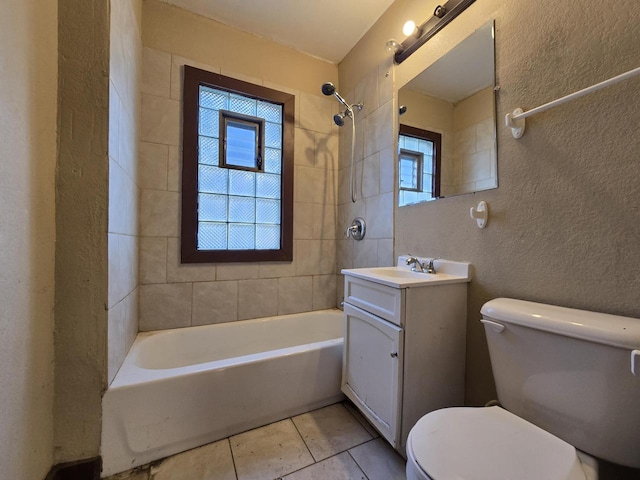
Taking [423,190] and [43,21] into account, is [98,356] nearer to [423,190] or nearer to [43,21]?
[43,21]

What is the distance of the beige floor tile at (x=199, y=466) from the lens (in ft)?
3.50

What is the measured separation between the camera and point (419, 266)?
4.73 feet

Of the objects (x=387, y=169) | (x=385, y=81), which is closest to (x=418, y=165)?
(x=387, y=169)

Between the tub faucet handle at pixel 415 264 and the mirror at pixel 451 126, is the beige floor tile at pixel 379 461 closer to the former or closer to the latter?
the tub faucet handle at pixel 415 264

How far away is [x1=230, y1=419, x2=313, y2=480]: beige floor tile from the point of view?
3.57ft

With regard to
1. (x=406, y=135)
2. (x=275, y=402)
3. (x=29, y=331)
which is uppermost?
(x=406, y=135)

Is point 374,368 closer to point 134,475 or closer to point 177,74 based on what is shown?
point 134,475

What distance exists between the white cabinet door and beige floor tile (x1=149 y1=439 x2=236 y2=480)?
641 mm

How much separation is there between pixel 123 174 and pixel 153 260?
642mm

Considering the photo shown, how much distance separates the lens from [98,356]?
105 centimetres

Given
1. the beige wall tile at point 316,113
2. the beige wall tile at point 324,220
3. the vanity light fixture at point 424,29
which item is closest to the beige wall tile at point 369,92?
the vanity light fixture at point 424,29

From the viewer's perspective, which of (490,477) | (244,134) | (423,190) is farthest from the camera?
(244,134)

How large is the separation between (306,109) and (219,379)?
2.03m

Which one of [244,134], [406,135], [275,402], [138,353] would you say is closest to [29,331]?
[138,353]
